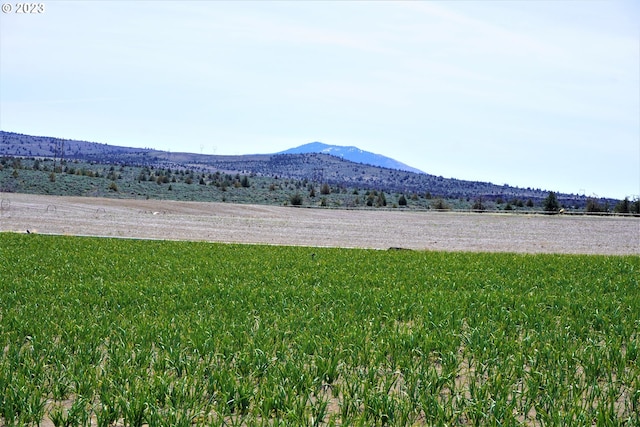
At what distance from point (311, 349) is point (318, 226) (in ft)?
106

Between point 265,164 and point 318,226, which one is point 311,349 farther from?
point 265,164

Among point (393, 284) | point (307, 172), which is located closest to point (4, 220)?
point (393, 284)

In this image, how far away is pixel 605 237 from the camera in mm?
37406

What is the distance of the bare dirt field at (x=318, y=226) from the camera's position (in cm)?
3173

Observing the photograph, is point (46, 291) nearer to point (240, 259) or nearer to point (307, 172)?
point (240, 259)

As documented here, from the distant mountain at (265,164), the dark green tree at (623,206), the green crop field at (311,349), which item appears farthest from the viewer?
the distant mountain at (265,164)

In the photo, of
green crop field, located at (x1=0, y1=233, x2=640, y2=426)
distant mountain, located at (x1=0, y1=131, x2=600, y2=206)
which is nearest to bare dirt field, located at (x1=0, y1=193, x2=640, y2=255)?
green crop field, located at (x1=0, y1=233, x2=640, y2=426)

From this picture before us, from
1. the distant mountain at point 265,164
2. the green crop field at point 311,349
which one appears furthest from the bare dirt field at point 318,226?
the distant mountain at point 265,164

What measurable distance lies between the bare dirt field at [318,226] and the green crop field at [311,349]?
639 inches

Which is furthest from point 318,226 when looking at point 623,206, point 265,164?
point 265,164

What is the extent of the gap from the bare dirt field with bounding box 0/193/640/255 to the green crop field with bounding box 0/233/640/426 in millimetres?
16242

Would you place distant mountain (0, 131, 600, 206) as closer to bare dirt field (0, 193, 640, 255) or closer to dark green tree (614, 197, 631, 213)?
dark green tree (614, 197, 631, 213)

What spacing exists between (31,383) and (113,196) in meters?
55.5

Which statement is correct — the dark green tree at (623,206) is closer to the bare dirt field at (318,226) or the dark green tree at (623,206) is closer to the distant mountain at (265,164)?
the bare dirt field at (318,226)
